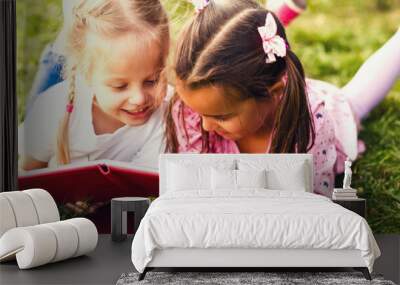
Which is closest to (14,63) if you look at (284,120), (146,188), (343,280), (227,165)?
(146,188)

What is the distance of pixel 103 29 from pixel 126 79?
61 centimetres

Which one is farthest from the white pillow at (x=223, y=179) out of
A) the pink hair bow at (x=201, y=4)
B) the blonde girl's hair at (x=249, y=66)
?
the pink hair bow at (x=201, y=4)

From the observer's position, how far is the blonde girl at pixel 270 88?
7320mm

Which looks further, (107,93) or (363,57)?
(107,93)

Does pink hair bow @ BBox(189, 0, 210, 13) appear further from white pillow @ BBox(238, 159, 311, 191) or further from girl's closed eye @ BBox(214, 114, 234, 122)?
white pillow @ BBox(238, 159, 311, 191)

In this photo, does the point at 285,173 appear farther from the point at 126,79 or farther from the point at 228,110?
the point at 126,79

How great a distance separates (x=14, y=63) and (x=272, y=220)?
3.58 m

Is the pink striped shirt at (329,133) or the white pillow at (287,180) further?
the pink striped shirt at (329,133)

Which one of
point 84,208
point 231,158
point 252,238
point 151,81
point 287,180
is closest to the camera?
point 252,238

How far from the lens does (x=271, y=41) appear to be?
7316mm

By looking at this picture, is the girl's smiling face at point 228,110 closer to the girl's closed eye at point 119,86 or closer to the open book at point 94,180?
the girl's closed eye at point 119,86

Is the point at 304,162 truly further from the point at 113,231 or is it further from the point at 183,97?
the point at 113,231

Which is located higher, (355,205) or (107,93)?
(107,93)

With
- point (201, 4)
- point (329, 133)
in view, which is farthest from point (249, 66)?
point (329, 133)
